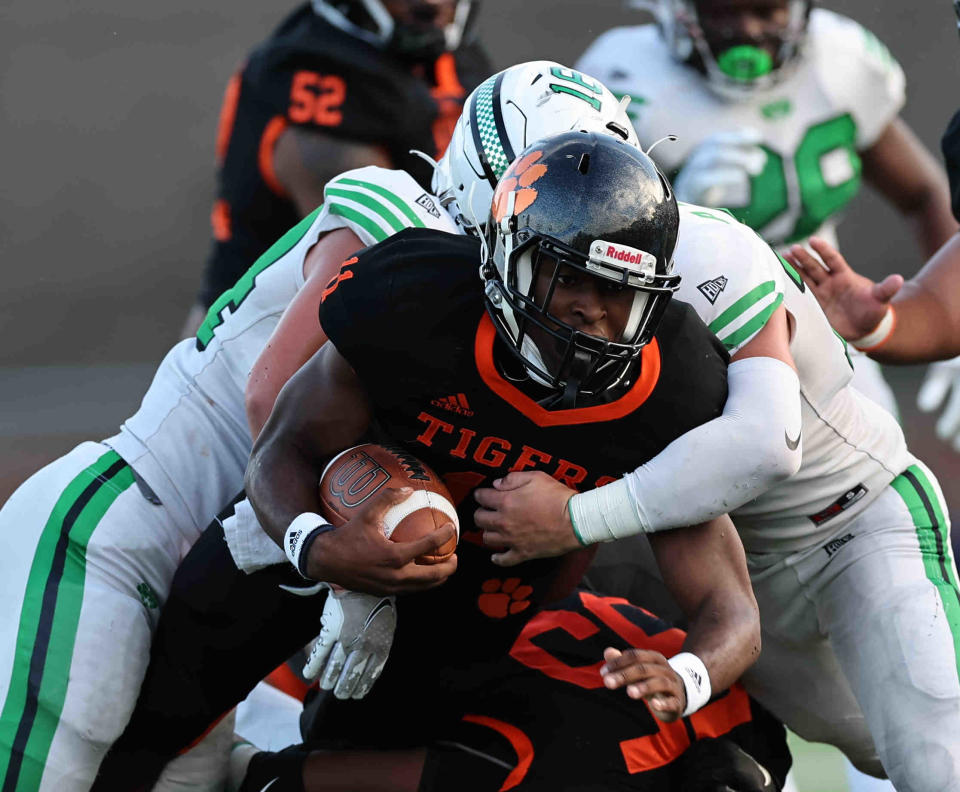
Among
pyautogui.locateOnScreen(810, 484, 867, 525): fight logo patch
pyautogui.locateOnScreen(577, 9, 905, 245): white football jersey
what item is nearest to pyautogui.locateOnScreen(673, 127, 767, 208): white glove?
pyautogui.locateOnScreen(577, 9, 905, 245): white football jersey

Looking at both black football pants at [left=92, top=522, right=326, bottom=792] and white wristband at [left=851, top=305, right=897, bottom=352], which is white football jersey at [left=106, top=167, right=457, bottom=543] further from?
white wristband at [left=851, top=305, right=897, bottom=352]

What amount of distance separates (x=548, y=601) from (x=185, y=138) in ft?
21.3

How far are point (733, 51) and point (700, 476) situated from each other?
3003 millimetres

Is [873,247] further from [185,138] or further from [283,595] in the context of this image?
[283,595]

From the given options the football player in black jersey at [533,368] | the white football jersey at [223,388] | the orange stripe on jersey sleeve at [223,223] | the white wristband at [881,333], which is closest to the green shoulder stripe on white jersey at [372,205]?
the white football jersey at [223,388]

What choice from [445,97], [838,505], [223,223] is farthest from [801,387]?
[223,223]

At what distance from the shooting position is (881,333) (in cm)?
361

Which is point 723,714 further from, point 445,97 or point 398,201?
point 445,97

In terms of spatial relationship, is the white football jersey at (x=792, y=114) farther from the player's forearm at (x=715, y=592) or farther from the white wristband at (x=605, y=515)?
the white wristband at (x=605, y=515)

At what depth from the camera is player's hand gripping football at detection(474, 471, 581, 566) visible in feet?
8.24

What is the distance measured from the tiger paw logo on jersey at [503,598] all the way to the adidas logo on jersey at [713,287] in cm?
62

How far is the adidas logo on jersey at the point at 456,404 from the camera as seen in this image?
256cm

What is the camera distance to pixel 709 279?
2.81 m

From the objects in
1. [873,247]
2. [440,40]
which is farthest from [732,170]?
[873,247]
